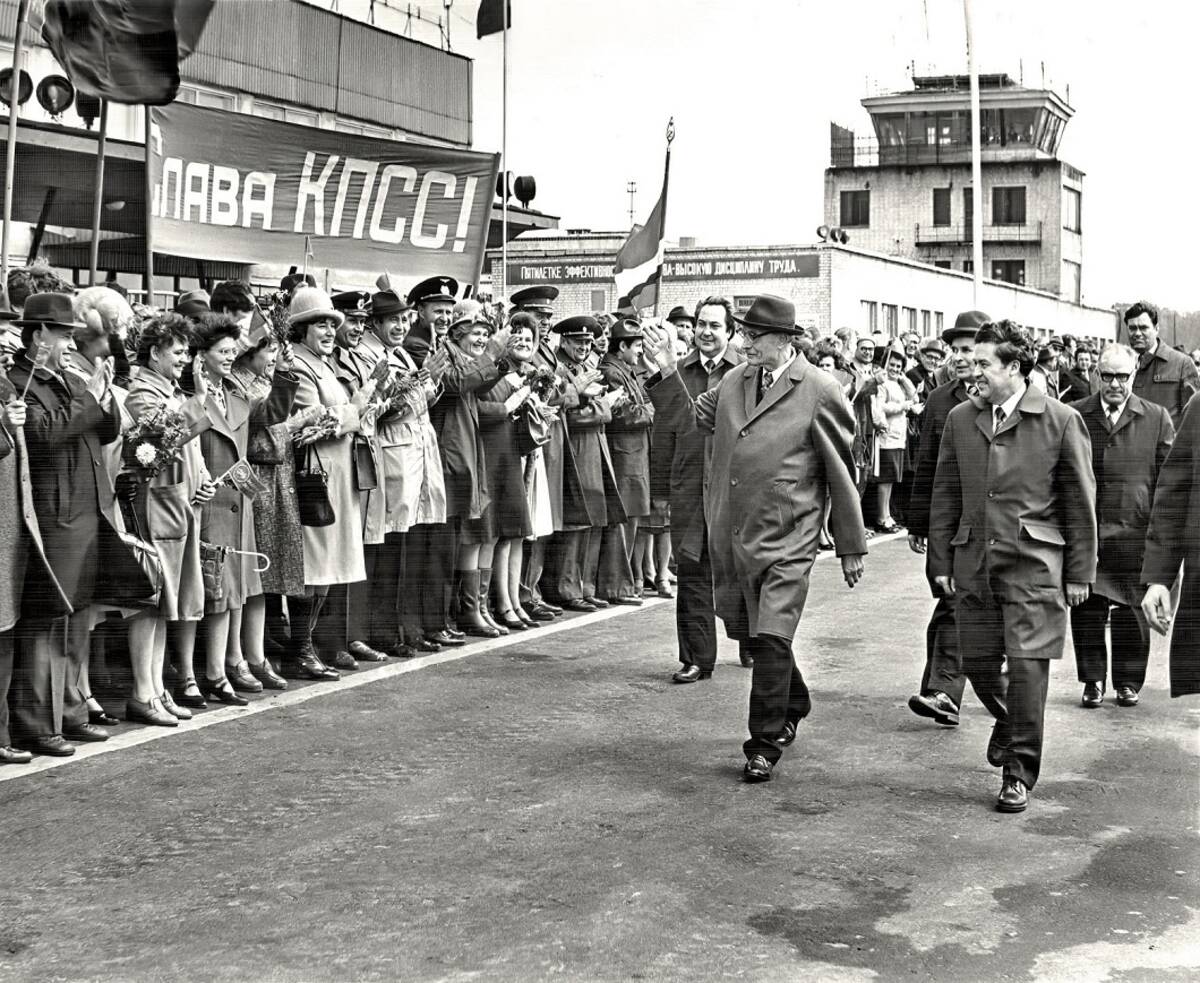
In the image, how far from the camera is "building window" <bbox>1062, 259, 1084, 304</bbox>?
81725 mm

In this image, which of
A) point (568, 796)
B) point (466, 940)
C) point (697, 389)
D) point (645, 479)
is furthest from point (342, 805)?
point (645, 479)

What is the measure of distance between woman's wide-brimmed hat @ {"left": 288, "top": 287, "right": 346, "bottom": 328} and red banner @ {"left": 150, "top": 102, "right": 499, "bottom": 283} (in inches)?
82.0

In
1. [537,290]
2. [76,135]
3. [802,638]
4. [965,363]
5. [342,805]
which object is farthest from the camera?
[76,135]

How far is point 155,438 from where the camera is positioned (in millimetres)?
8500

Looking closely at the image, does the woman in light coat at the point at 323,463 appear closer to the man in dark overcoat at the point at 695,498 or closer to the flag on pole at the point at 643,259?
the man in dark overcoat at the point at 695,498

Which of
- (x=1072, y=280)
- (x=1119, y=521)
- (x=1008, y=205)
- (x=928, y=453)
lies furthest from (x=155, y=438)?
(x=1072, y=280)

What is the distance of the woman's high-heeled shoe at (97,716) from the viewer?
8.59m

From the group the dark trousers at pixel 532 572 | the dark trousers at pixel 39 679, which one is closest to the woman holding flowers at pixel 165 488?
the dark trousers at pixel 39 679

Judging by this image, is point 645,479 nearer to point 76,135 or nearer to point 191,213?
point 191,213

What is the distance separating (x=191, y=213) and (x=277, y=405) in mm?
2979

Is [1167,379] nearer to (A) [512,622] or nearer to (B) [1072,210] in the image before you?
(A) [512,622]

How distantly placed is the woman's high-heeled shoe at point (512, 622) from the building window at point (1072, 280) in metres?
73.1

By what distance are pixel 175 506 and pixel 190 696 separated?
1.03 m

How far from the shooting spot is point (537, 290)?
496 inches
